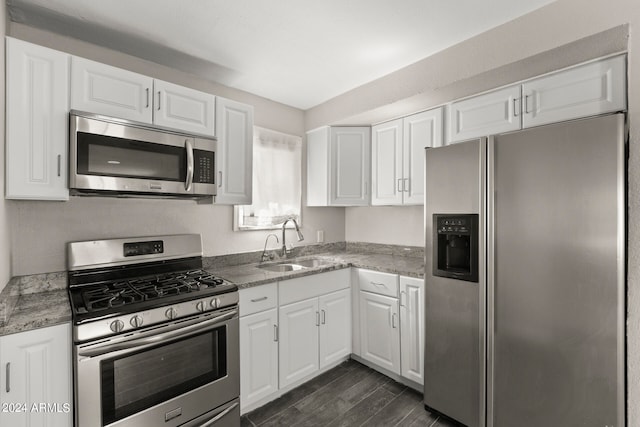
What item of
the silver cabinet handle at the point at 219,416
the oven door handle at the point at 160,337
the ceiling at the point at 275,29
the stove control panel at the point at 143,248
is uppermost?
the ceiling at the point at 275,29

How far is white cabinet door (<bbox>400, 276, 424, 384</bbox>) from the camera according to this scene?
2.23 metres

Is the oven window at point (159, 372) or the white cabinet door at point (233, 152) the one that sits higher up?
the white cabinet door at point (233, 152)

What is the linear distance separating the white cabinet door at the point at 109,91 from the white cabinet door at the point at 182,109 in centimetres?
5

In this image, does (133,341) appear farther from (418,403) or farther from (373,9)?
(373,9)

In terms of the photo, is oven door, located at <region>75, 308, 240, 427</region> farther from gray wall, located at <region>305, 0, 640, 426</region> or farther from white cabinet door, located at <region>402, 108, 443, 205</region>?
gray wall, located at <region>305, 0, 640, 426</region>

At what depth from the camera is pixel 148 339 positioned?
5.04 feet

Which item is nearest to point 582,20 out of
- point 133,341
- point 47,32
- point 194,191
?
point 194,191

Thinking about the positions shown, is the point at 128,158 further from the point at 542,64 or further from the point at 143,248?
the point at 542,64

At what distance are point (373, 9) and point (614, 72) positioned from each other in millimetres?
1264

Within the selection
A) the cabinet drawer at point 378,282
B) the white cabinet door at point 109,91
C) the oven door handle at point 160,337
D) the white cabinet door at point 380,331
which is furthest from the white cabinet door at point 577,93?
the white cabinet door at point 109,91

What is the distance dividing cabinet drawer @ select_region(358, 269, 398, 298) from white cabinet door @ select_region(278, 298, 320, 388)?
1.52ft

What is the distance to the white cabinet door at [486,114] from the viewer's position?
1901 millimetres

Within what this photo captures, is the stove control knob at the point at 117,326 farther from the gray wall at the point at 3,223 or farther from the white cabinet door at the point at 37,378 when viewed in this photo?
the gray wall at the point at 3,223

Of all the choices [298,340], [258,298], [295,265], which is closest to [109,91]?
[258,298]
